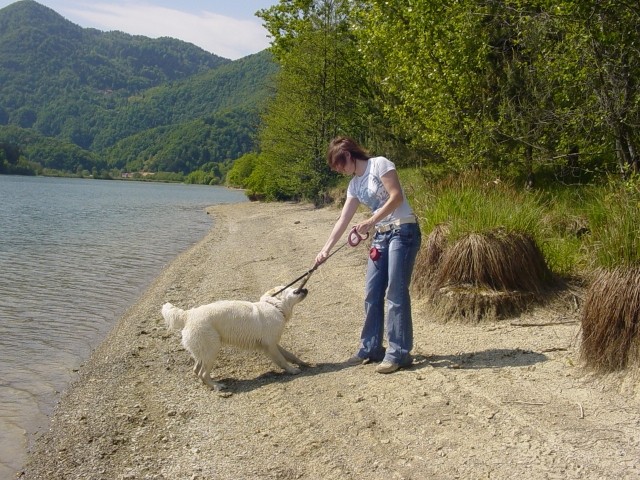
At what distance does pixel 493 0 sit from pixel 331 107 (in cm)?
2188

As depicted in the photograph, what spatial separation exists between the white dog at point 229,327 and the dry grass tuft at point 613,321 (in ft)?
10.5

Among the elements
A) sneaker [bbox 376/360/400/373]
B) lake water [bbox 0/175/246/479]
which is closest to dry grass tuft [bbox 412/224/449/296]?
sneaker [bbox 376/360/400/373]

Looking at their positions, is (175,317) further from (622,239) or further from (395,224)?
(622,239)

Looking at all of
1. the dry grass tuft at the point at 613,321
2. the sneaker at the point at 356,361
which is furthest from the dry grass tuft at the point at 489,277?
the dry grass tuft at the point at 613,321

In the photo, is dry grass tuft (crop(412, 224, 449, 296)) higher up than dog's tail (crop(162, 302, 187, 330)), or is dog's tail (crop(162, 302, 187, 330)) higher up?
dry grass tuft (crop(412, 224, 449, 296))

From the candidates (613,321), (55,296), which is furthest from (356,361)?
(55,296)

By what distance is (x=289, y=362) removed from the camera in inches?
284

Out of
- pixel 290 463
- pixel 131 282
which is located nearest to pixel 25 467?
pixel 290 463

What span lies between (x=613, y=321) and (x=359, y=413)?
2.50 meters

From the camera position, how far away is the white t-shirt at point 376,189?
6.17 meters

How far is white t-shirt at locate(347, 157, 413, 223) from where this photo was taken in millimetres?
6172

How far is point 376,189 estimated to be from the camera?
20.6 ft

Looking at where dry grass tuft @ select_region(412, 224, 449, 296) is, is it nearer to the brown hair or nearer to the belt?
the belt

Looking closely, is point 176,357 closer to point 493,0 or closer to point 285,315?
point 285,315
